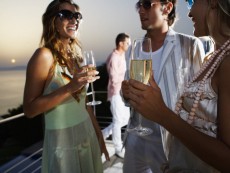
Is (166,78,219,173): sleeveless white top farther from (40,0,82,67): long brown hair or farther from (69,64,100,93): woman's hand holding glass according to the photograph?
(40,0,82,67): long brown hair

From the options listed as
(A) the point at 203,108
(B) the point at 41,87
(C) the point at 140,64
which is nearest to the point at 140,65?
(C) the point at 140,64

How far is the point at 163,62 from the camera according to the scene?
2.54 metres

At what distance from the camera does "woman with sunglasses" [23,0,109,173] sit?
83.1 inches

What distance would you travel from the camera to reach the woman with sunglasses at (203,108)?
101 cm

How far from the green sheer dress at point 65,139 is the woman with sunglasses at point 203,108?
1.06 m

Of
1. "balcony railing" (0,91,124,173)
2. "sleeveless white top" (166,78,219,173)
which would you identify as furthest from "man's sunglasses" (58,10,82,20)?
"sleeveless white top" (166,78,219,173)

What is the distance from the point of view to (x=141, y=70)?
52.6 inches

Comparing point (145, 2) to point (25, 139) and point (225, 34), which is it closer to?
point (225, 34)

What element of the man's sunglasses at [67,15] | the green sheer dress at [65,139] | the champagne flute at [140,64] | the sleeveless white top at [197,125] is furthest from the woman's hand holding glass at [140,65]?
the man's sunglasses at [67,15]

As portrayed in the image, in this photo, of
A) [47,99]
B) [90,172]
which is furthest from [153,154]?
[47,99]

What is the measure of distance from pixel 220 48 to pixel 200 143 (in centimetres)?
52

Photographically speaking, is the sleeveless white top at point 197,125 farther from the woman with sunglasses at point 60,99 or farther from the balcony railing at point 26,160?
the balcony railing at point 26,160

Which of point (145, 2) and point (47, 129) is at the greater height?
point (145, 2)

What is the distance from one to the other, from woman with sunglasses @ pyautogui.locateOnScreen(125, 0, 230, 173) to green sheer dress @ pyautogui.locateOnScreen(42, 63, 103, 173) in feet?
3.49
